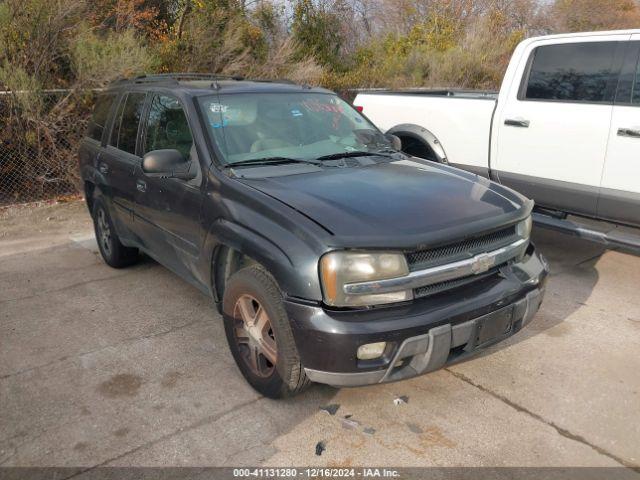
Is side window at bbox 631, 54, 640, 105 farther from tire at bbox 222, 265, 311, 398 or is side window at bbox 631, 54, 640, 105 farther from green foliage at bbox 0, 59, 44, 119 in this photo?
green foliage at bbox 0, 59, 44, 119

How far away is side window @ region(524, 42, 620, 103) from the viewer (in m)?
4.84

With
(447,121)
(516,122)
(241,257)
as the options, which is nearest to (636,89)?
(516,122)

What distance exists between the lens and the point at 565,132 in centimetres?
499

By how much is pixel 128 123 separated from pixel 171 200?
1.17 meters

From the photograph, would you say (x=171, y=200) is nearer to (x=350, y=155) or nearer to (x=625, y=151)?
(x=350, y=155)

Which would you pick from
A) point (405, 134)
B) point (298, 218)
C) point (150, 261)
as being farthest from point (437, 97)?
point (298, 218)

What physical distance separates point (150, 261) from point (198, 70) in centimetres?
551

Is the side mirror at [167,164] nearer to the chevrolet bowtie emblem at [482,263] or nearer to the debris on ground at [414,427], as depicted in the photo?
the chevrolet bowtie emblem at [482,263]

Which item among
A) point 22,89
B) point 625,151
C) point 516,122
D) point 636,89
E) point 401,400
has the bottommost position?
point 401,400

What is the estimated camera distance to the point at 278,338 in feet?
9.64

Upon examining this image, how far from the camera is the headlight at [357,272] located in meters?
2.71

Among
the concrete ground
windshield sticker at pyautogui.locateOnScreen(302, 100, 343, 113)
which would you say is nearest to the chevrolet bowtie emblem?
the concrete ground

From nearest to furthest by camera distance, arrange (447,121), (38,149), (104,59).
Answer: (447,121)
(38,149)
(104,59)

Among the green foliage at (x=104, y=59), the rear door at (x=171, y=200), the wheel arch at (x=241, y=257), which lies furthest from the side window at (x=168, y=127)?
the green foliage at (x=104, y=59)
